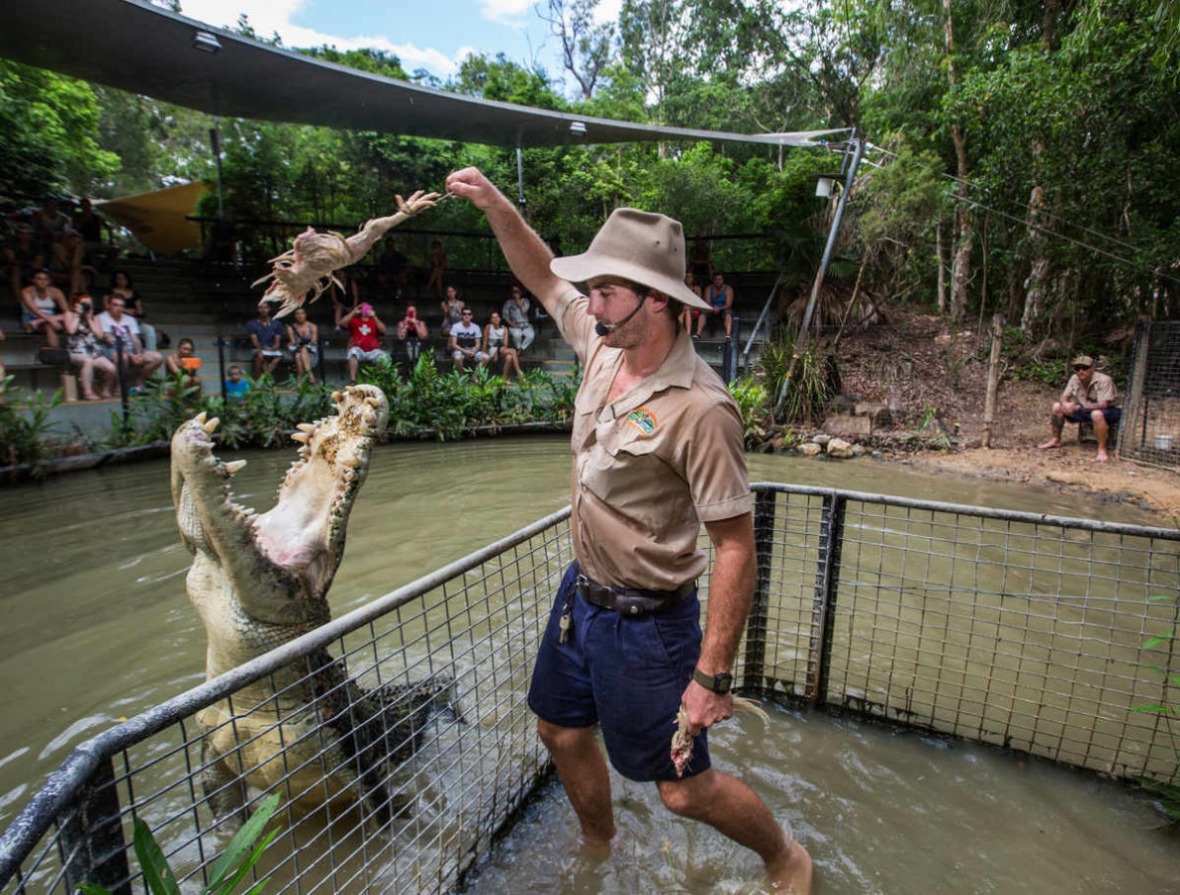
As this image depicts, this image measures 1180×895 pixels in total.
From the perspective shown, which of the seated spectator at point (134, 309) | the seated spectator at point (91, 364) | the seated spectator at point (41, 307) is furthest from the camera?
the seated spectator at point (134, 309)

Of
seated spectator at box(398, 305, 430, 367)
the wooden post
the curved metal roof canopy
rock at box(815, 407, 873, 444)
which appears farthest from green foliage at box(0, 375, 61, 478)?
the wooden post

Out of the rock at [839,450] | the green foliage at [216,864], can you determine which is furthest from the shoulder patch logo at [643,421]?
the rock at [839,450]

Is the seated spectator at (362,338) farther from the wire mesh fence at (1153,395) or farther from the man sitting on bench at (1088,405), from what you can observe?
the wire mesh fence at (1153,395)

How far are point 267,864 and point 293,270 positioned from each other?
73.2 inches

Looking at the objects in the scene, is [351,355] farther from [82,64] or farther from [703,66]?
[703,66]

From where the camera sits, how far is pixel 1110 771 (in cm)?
248

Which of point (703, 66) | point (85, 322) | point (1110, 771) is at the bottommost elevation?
point (1110, 771)

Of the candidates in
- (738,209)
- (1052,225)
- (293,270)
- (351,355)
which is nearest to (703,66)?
(738,209)

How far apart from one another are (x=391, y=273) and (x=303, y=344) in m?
4.23

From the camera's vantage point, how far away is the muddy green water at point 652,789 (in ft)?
6.84

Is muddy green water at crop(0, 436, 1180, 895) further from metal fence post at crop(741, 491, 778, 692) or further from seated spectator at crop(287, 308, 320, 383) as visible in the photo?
seated spectator at crop(287, 308, 320, 383)

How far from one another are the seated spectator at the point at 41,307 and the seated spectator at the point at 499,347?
5.65 metres

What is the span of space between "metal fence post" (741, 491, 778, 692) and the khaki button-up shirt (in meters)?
1.00

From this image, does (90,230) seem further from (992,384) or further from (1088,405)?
(1088,405)
